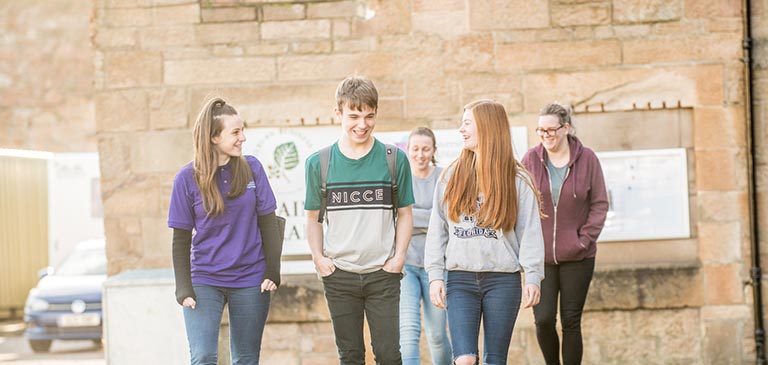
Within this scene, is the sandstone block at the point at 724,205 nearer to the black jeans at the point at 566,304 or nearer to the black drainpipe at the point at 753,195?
the black drainpipe at the point at 753,195

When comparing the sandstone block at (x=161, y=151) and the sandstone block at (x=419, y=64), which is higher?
the sandstone block at (x=419, y=64)

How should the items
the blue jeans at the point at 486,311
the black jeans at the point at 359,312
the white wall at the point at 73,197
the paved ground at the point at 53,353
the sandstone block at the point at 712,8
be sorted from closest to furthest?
the blue jeans at the point at 486,311 → the black jeans at the point at 359,312 → the sandstone block at the point at 712,8 → the paved ground at the point at 53,353 → the white wall at the point at 73,197

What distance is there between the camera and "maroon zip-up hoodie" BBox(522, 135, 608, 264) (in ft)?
21.3

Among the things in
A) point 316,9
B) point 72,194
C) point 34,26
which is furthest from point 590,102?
point 34,26

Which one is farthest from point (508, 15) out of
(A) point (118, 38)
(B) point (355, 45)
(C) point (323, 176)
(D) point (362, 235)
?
(D) point (362, 235)

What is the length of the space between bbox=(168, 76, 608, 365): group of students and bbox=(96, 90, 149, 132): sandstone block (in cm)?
292

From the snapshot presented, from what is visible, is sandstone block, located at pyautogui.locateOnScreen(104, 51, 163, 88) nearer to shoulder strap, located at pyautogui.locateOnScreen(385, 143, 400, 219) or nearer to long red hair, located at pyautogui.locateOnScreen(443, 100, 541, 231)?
shoulder strap, located at pyautogui.locateOnScreen(385, 143, 400, 219)

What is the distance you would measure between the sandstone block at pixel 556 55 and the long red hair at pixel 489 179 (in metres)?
2.89

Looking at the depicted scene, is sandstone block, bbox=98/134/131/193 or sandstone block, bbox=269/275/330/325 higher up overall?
sandstone block, bbox=98/134/131/193

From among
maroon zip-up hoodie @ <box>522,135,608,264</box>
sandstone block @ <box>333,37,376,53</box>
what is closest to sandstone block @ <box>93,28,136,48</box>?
sandstone block @ <box>333,37,376,53</box>

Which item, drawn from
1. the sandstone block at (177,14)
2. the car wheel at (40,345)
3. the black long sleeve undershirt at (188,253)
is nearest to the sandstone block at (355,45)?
the sandstone block at (177,14)

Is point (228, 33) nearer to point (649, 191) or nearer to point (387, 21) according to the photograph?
point (387, 21)

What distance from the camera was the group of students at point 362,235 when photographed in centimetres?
524

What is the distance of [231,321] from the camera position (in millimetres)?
5539
